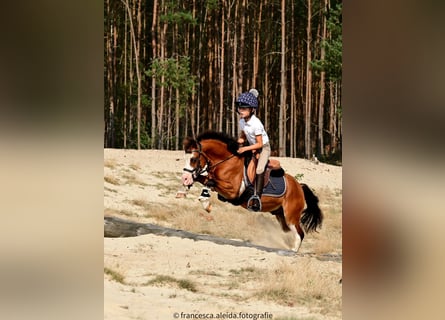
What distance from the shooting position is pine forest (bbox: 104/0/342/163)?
1101 cm

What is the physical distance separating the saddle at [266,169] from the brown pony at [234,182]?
0.22 feet

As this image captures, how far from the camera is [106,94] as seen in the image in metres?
11.0

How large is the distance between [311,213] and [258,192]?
65cm

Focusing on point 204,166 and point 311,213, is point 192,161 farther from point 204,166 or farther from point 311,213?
point 311,213

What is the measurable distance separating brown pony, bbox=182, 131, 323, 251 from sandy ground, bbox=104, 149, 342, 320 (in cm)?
12

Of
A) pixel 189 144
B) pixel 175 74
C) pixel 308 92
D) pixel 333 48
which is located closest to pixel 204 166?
pixel 189 144

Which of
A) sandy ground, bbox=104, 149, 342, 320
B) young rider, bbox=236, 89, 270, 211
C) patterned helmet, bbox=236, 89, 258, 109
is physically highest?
patterned helmet, bbox=236, 89, 258, 109

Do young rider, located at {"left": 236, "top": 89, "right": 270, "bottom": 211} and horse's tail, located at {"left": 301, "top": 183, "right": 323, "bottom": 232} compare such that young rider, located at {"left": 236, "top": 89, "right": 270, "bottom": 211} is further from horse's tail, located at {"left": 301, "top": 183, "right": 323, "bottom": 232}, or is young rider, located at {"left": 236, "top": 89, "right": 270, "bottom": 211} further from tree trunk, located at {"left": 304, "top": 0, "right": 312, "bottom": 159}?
horse's tail, located at {"left": 301, "top": 183, "right": 323, "bottom": 232}

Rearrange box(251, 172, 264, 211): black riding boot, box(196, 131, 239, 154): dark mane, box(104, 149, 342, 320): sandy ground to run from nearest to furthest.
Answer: box(104, 149, 342, 320): sandy ground → box(196, 131, 239, 154): dark mane → box(251, 172, 264, 211): black riding boot

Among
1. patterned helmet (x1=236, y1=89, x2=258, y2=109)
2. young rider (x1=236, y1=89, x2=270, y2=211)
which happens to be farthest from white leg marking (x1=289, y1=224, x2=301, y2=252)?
patterned helmet (x1=236, y1=89, x2=258, y2=109)

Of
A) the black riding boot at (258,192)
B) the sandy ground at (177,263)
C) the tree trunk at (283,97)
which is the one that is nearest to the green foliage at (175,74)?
the sandy ground at (177,263)

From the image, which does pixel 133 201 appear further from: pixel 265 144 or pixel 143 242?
pixel 265 144
